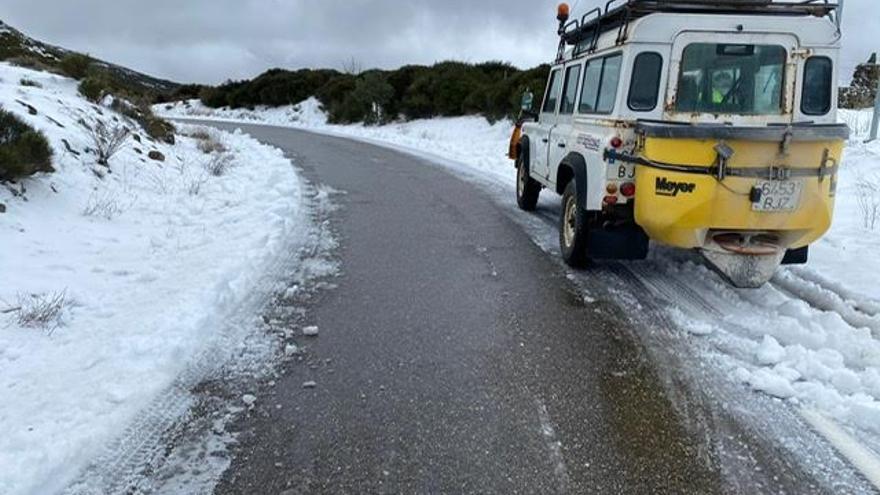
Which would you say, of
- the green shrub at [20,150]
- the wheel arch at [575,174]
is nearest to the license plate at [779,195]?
the wheel arch at [575,174]

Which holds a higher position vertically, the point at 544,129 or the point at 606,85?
the point at 606,85

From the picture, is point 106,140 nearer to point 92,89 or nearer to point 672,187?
point 92,89

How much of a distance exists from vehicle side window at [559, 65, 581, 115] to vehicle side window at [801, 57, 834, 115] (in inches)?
98.7

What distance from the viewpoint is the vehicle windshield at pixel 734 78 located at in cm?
585

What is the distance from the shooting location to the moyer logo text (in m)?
5.40

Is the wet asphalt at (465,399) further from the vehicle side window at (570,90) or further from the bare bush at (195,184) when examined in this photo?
the bare bush at (195,184)

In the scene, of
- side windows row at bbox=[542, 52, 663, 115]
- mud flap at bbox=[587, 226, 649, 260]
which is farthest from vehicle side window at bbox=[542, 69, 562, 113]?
mud flap at bbox=[587, 226, 649, 260]

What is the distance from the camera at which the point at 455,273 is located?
663 centimetres

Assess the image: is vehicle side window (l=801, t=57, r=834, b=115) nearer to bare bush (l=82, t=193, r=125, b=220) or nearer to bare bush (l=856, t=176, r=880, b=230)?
bare bush (l=856, t=176, r=880, b=230)

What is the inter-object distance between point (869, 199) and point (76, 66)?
683 inches

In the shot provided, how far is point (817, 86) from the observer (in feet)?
19.5

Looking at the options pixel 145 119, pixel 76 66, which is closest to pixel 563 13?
pixel 145 119

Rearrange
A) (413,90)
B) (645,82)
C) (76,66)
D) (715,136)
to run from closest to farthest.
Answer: (715,136) → (645,82) → (76,66) → (413,90)

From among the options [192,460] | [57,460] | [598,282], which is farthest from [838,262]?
[57,460]
